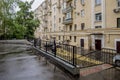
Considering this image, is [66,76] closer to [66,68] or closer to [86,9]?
[66,68]

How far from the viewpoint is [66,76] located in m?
6.37

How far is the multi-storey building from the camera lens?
778 inches

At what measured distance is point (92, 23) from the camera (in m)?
23.9

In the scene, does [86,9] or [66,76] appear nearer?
[66,76]

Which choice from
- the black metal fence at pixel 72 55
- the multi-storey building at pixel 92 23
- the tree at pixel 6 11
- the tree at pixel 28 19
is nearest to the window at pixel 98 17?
the multi-storey building at pixel 92 23

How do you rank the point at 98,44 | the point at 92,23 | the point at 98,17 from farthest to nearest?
the point at 92,23 → the point at 98,17 → the point at 98,44

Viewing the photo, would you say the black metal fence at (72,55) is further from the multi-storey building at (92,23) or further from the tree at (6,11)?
the multi-storey building at (92,23)

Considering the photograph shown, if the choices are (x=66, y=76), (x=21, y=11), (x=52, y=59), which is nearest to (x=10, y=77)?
(x=66, y=76)

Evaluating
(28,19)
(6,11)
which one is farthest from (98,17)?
(28,19)

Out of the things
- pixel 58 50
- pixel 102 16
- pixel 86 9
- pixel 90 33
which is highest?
pixel 86 9

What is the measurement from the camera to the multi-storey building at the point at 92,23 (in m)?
19.8

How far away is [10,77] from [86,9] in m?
21.4

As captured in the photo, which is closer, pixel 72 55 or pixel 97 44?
pixel 72 55

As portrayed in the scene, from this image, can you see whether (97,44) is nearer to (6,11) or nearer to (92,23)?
(92,23)
